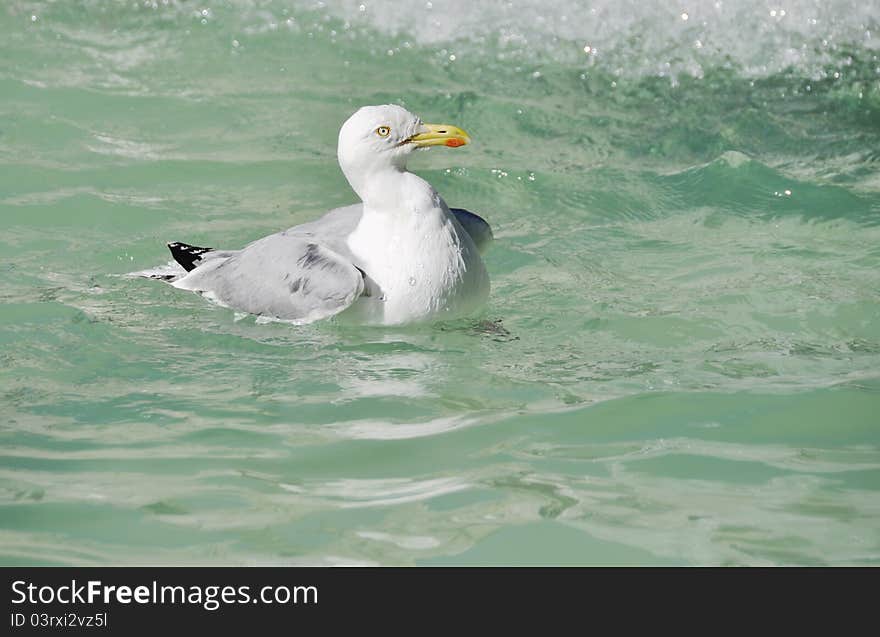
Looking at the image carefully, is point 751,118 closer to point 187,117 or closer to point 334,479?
point 187,117

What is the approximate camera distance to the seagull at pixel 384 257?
589cm

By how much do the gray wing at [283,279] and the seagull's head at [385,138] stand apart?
0.43 metres

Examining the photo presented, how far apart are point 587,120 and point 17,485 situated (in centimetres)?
569

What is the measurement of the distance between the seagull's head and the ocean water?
75cm

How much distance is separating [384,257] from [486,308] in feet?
2.49

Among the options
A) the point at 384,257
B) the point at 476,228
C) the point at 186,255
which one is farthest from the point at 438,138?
the point at 186,255

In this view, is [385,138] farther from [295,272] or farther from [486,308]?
[486,308]

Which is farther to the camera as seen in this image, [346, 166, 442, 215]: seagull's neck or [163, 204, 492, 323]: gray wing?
[346, 166, 442, 215]: seagull's neck

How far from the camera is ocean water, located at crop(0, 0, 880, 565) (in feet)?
14.3

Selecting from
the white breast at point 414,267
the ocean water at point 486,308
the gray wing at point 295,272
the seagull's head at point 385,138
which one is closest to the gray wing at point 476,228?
the gray wing at point 295,272

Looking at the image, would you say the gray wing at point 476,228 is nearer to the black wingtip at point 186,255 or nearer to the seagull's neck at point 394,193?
the seagull's neck at point 394,193

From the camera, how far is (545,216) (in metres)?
7.99

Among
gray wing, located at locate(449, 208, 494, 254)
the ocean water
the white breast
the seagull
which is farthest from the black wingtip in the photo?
gray wing, located at locate(449, 208, 494, 254)

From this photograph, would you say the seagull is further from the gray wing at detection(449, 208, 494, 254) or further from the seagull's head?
the gray wing at detection(449, 208, 494, 254)
